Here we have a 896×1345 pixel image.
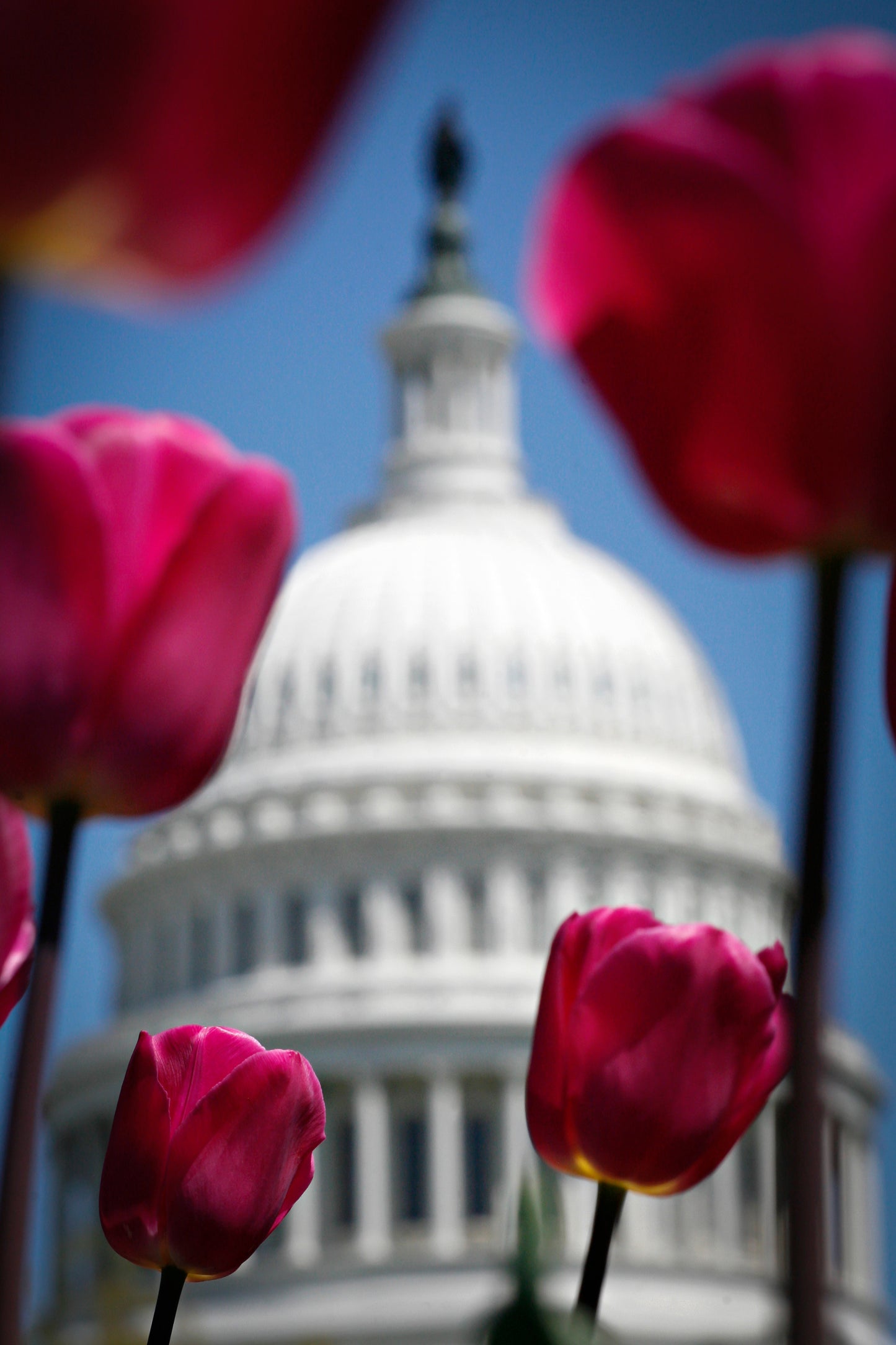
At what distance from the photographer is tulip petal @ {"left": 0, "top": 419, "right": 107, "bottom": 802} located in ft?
3.14

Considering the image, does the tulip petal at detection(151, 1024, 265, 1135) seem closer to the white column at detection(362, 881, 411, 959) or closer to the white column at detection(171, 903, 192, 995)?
the white column at detection(362, 881, 411, 959)

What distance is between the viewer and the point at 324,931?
5838cm

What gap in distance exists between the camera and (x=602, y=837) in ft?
194

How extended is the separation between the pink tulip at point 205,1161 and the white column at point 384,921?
57064 mm

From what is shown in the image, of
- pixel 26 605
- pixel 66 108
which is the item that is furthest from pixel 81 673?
pixel 66 108

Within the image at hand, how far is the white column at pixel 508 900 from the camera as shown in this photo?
58156mm

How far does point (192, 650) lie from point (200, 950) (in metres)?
59.8

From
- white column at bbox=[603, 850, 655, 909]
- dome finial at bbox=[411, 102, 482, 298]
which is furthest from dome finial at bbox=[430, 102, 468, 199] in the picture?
white column at bbox=[603, 850, 655, 909]

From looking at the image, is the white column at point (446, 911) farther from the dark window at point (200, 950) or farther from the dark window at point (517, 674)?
the dark window at point (517, 674)

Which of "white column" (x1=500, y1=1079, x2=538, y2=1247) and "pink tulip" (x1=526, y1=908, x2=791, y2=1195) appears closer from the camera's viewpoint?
"pink tulip" (x1=526, y1=908, x2=791, y2=1195)

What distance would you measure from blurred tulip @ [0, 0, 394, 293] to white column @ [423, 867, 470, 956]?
5747 cm

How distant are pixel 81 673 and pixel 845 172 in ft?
1.30

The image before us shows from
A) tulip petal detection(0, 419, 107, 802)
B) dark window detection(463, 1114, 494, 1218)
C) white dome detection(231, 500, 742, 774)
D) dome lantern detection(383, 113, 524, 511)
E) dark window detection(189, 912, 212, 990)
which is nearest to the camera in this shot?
tulip petal detection(0, 419, 107, 802)

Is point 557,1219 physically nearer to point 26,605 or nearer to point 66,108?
point 26,605
